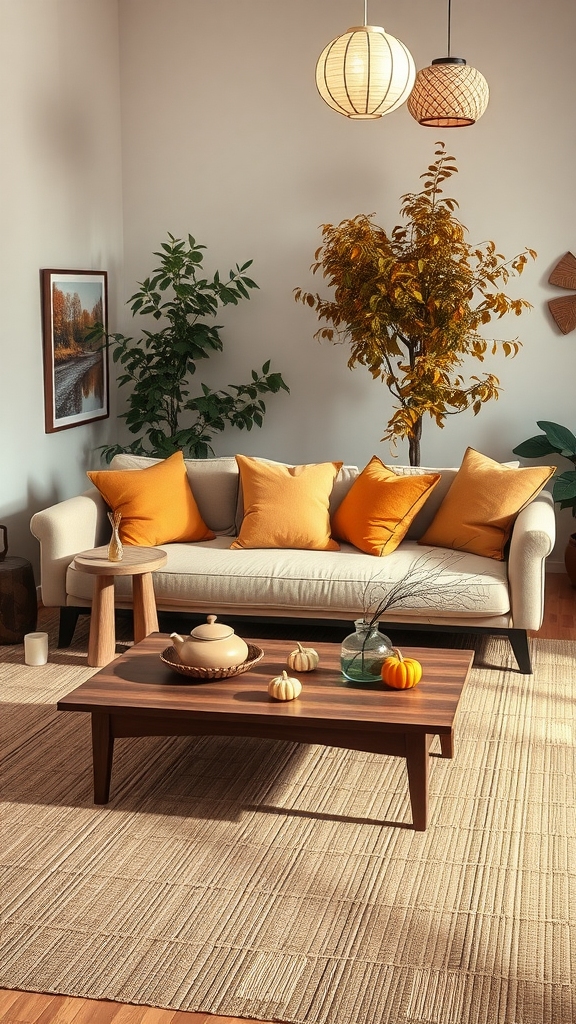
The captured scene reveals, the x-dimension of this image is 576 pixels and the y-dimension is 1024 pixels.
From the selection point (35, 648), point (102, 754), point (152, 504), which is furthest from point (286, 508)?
point (102, 754)

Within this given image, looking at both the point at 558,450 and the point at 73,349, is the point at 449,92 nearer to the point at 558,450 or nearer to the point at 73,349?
the point at 558,450

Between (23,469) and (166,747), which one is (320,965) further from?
(23,469)

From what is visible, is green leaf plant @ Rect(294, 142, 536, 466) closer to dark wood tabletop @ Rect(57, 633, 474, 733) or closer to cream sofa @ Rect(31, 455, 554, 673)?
cream sofa @ Rect(31, 455, 554, 673)

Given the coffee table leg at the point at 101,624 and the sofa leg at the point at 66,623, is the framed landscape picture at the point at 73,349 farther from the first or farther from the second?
the coffee table leg at the point at 101,624

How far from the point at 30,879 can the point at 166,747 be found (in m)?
0.91

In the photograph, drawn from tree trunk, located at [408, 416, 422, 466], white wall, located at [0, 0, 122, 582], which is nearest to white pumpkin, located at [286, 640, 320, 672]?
white wall, located at [0, 0, 122, 582]

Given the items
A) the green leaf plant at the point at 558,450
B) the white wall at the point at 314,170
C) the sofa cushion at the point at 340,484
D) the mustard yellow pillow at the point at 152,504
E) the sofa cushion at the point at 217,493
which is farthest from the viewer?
the white wall at the point at 314,170

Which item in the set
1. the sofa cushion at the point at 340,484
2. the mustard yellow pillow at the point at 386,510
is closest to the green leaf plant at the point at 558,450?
the mustard yellow pillow at the point at 386,510

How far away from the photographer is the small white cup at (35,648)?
4.32 meters

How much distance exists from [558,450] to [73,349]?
2.78m

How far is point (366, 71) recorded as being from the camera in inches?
137

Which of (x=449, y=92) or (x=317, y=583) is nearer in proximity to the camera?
(x=317, y=583)

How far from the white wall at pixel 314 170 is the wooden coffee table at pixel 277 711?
10.3ft

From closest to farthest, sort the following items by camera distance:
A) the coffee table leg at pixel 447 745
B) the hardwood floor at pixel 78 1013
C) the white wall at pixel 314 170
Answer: the hardwood floor at pixel 78 1013
the coffee table leg at pixel 447 745
the white wall at pixel 314 170
